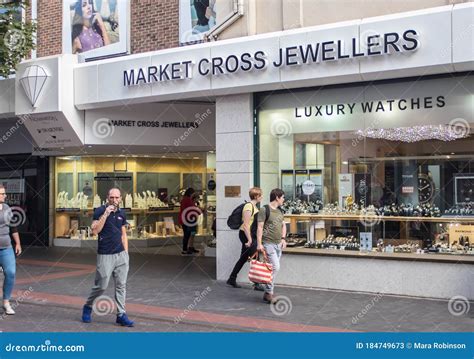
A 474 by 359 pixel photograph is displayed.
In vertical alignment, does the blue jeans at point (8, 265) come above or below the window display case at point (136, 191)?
below

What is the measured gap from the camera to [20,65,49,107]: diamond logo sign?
48.1 ft

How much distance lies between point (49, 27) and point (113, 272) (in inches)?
414

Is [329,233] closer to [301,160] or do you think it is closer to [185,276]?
[301,160]

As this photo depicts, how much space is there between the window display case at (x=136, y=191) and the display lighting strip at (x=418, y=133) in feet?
27.4

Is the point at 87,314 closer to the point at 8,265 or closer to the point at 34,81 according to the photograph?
the point at 8,265

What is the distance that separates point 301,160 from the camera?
1241 cm

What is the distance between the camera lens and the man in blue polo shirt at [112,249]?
28.1 feet

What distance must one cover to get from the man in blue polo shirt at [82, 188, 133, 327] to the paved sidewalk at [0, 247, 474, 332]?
0.48 meters

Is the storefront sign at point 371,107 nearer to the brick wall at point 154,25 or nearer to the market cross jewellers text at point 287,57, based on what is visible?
the market cross jewellers text at point 287,57

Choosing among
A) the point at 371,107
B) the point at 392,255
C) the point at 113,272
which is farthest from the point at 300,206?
the point at 113,272

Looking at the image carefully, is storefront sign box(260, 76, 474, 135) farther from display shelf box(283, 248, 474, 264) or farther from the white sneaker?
the white sneaker

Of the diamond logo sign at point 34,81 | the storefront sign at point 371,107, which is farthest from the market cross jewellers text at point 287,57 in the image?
the diamond logo sign at point 34,81

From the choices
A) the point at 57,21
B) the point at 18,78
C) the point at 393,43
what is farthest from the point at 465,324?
the point at 57,21

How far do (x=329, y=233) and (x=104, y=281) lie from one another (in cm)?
486
